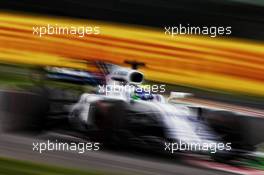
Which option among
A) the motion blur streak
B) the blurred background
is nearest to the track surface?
the blurred background

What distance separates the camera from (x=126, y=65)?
381 centimetres

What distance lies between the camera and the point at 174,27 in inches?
148

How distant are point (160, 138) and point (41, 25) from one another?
81 centimetres

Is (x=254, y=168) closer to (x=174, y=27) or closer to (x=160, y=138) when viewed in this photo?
(x=160, y=138)

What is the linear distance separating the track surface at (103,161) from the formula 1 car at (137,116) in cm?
8

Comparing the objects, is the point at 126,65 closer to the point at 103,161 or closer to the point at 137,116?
the point at 137,116

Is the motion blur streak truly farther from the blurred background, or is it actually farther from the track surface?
the track surface

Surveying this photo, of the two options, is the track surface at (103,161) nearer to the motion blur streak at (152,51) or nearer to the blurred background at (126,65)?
the blurred background at (126,65)

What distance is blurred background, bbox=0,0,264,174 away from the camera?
3.71 metres

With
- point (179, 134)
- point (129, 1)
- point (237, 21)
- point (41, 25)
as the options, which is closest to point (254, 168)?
point (179, 134)

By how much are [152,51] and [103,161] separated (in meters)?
0.61

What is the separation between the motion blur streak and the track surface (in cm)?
41

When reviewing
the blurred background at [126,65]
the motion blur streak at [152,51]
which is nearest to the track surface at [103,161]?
the blurred background at [126,65]

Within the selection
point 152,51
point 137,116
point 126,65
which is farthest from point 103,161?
point 152,51
